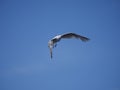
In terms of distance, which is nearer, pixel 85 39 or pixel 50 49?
pixel 50 49

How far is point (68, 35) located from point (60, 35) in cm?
72

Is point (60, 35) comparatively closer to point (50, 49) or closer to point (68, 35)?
point (68, 35)

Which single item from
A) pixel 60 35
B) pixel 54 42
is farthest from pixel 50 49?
pixel 60 35

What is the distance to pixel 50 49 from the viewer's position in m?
13.8

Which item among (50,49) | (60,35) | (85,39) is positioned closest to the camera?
(50,49)

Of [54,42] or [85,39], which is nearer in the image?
[54,42]

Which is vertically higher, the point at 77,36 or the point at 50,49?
the point at 77,36

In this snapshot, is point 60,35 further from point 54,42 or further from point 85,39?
point 85,39

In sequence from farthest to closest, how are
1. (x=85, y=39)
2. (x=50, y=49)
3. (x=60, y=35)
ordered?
1. (x=85, y=39)
2. (x=60, y=35)
3. (x=50, y=49)

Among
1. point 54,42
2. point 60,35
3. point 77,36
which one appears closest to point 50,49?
point 54,42

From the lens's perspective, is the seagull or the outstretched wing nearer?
the seagull

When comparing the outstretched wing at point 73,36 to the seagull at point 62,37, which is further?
the outstretched wing at point 73,36

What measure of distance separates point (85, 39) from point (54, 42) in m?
3.18

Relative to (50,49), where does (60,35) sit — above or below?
above
